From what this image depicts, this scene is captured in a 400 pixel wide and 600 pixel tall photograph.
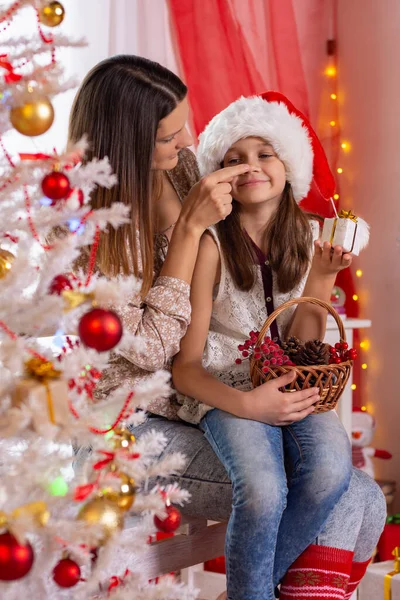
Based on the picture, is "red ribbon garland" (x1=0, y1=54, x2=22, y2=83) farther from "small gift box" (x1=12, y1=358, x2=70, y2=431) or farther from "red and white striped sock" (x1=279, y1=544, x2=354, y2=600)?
"red and white striped sock" (x1=279, y1=544, x2=354, y2=600)

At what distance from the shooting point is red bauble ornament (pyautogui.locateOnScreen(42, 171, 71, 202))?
85cm

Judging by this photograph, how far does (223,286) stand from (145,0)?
113cm

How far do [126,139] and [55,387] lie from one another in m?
0.79

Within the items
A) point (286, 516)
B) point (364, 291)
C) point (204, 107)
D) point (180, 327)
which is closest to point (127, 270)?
point (180, 327)

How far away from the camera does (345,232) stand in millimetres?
1535

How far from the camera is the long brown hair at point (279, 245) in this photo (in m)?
1.65

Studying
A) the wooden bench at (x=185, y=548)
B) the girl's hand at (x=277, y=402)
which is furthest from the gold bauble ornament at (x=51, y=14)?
the wooden bench at (x=185, y=548)

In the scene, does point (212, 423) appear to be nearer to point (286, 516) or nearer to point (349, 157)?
point (286, 516)

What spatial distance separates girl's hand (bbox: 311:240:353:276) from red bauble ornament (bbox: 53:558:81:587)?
92 cm

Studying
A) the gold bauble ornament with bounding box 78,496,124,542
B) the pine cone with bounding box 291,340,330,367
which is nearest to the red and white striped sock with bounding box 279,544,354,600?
the pine cone with bounding box 291,340,330,367

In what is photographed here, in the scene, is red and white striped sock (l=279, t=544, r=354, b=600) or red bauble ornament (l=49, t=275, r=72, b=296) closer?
red bauble ornament (l=49, t=275, r=72, b=296)

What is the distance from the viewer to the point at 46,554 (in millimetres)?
818

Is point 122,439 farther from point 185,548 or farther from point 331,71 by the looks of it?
point 331,71

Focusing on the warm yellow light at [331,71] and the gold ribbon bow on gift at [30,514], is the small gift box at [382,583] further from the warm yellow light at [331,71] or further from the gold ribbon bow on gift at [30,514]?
the warm yellow light at [331,71]
